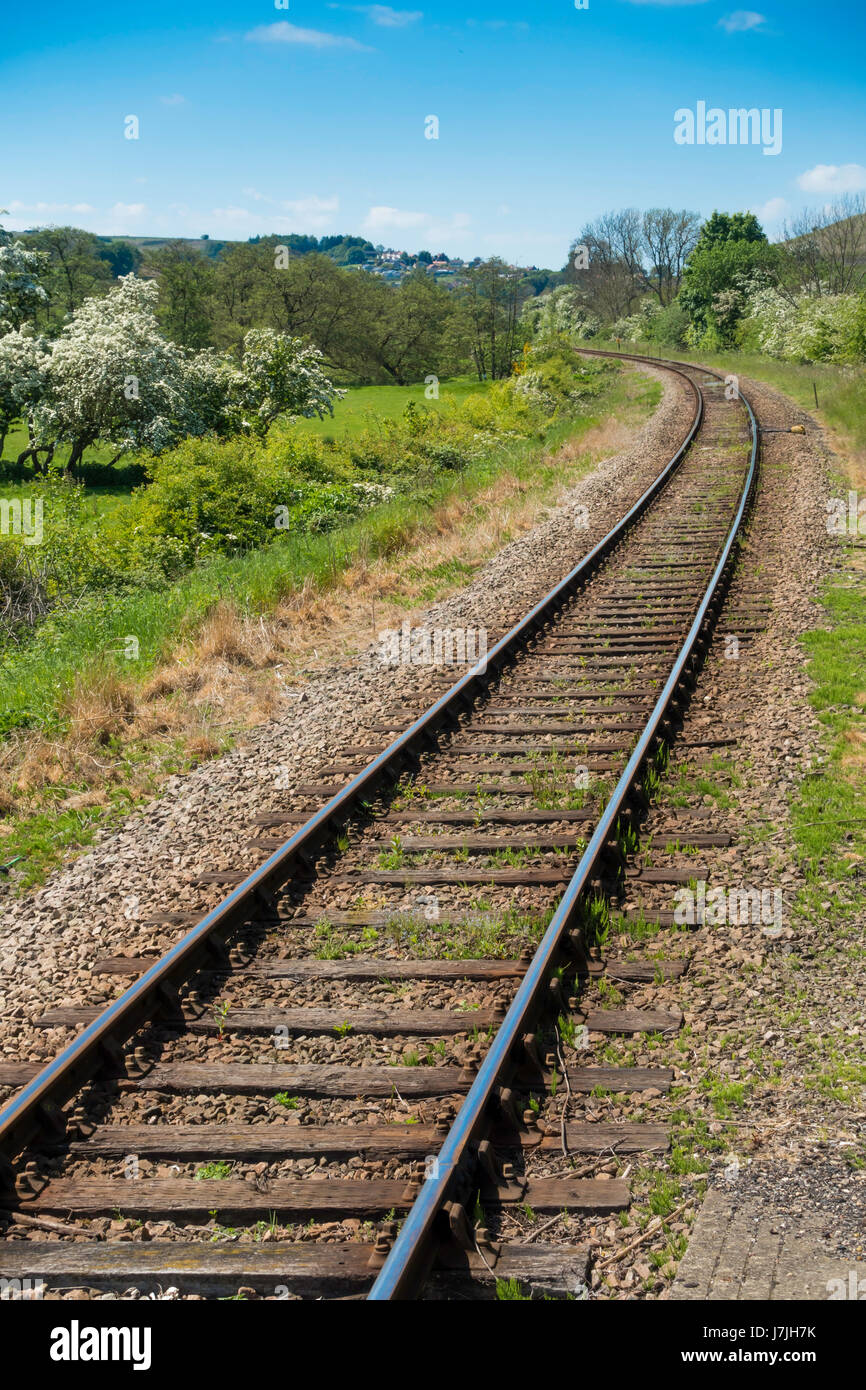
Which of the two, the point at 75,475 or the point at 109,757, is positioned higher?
the point at 75,475

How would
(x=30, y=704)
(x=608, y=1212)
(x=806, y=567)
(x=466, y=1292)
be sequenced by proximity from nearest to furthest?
1. (x=466, y=1292)
2. (x=608, y=1212)
3. (x=30, y=704)
4. (x=806, y=567)

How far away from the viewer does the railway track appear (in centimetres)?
371

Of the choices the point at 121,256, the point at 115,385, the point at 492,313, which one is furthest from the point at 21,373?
the point at 121,256

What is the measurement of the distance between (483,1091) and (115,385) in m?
27.4

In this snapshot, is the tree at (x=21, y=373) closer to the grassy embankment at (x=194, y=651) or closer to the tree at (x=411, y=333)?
the grassy embankment at (x=194, y=651)

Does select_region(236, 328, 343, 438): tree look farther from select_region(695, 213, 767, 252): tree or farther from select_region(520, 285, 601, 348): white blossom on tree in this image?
select_region(695, 213, 767, 252): tree

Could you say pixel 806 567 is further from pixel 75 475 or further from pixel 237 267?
pixel 237 267

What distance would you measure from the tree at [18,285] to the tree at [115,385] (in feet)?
16.6

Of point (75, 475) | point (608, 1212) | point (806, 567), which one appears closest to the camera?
point (608, 1212)

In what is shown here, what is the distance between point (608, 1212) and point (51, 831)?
17.7 ft

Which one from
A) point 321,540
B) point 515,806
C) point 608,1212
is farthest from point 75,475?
point 608,1212
